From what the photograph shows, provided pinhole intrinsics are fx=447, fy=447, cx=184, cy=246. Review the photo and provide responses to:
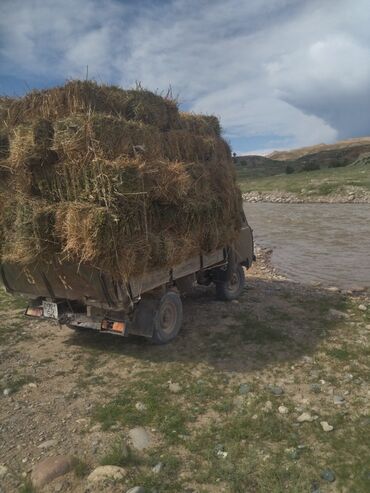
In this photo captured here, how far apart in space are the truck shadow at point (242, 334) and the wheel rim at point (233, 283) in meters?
0.30

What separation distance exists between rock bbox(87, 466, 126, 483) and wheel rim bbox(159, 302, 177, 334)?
3.34 metres

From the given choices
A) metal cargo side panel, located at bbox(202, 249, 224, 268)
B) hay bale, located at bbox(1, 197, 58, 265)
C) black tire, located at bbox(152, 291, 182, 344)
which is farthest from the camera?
metal cargo side panel, located at bbox(202, 249, 224, 268)

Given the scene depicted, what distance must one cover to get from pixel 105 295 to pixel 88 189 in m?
1.57

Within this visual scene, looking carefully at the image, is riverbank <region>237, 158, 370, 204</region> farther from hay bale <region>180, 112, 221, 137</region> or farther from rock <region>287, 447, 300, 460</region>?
rock <region>287, 447, 300, 460</region>

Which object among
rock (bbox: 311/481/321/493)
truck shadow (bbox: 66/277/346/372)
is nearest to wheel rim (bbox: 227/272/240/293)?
truck shadow (bbox: 66/277/346/372)

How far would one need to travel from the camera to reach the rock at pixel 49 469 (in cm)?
420

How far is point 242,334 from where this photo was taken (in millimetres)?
8055

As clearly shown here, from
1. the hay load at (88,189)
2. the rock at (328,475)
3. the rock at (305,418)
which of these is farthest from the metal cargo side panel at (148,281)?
the rock at (328,475)

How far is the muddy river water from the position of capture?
14961 millimetres

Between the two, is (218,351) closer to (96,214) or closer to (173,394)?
(173,394)

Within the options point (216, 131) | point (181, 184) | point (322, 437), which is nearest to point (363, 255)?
point (216, 131)

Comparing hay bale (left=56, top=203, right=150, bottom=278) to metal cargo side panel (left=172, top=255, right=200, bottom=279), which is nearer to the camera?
hay bale (left=56, top=203, right=150, bottom=278)

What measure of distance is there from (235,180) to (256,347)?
373 centimetres

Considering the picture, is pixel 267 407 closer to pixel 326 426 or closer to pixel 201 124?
pixel 326 426
